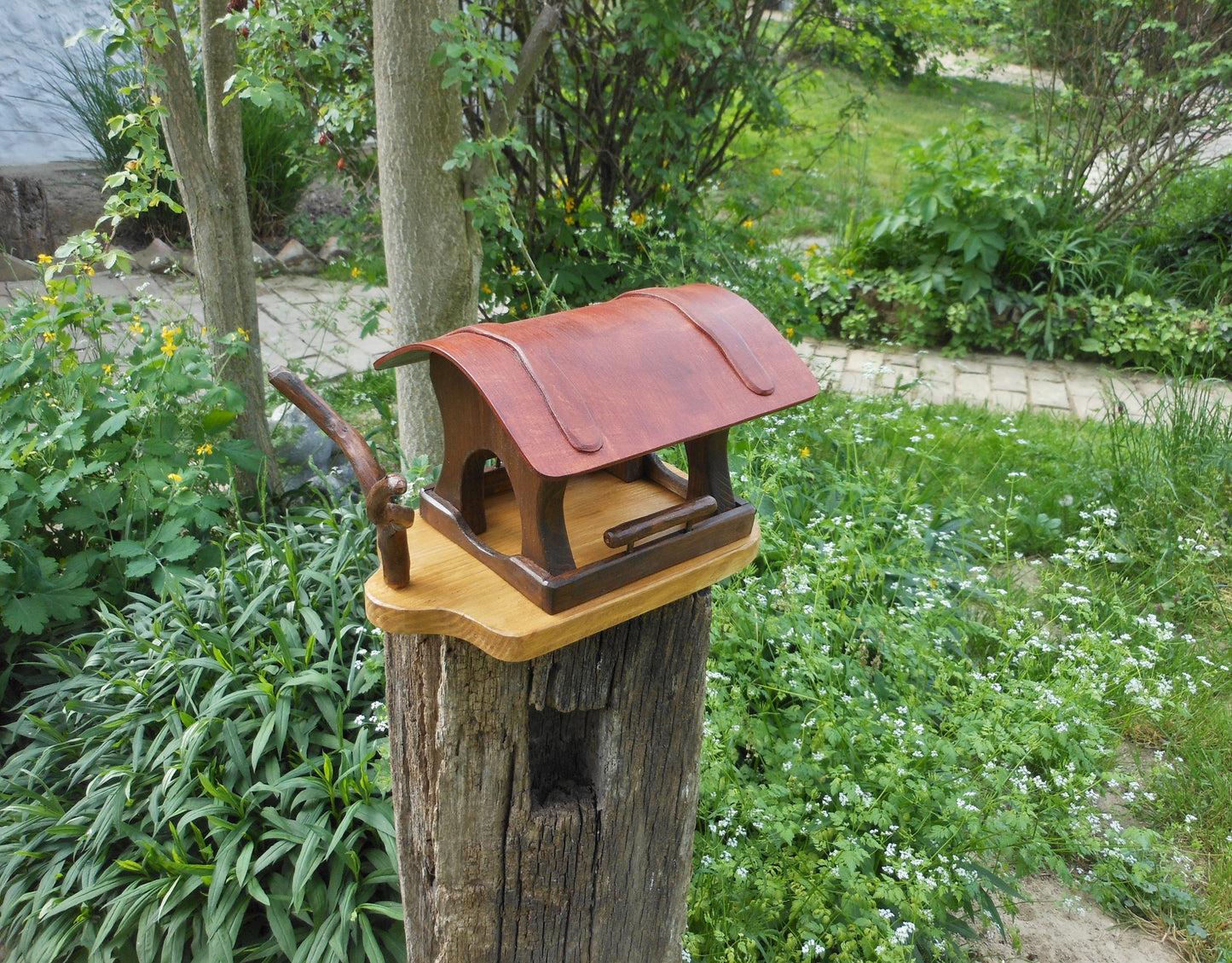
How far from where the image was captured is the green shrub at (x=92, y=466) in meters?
2.62

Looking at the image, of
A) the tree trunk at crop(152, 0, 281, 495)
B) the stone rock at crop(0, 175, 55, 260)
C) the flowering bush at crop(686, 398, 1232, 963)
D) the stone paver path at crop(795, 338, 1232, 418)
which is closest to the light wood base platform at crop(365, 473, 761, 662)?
the flowering bush at crop(686, 398, 1232, 963)

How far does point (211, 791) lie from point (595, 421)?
1.57m

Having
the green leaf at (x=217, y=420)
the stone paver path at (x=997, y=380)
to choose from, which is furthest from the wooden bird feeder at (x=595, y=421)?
the stone paver path at (x=997, y=380)

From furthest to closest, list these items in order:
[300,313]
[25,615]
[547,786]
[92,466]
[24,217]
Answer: [24,217]
[300,313]
[92,466]
[25,615]
[547,786]

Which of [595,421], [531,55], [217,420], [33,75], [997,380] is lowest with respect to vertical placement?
[997,380]

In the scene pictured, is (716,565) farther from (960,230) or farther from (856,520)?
(960,230)

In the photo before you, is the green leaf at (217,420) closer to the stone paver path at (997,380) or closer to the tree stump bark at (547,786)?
the tree stump bark at (547,786)

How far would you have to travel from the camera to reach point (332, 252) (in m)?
6.91

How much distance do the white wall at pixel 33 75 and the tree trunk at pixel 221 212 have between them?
183 inches

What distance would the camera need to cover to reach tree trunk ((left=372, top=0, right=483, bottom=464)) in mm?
2715

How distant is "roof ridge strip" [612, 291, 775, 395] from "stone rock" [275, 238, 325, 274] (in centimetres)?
600

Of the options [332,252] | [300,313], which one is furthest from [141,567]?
[332,252]

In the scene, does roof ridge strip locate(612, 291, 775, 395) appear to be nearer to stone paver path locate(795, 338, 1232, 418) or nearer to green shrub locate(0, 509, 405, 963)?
green shrub locate(0, 509, 405, 963)

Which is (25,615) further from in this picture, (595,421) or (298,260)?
(298,260)
